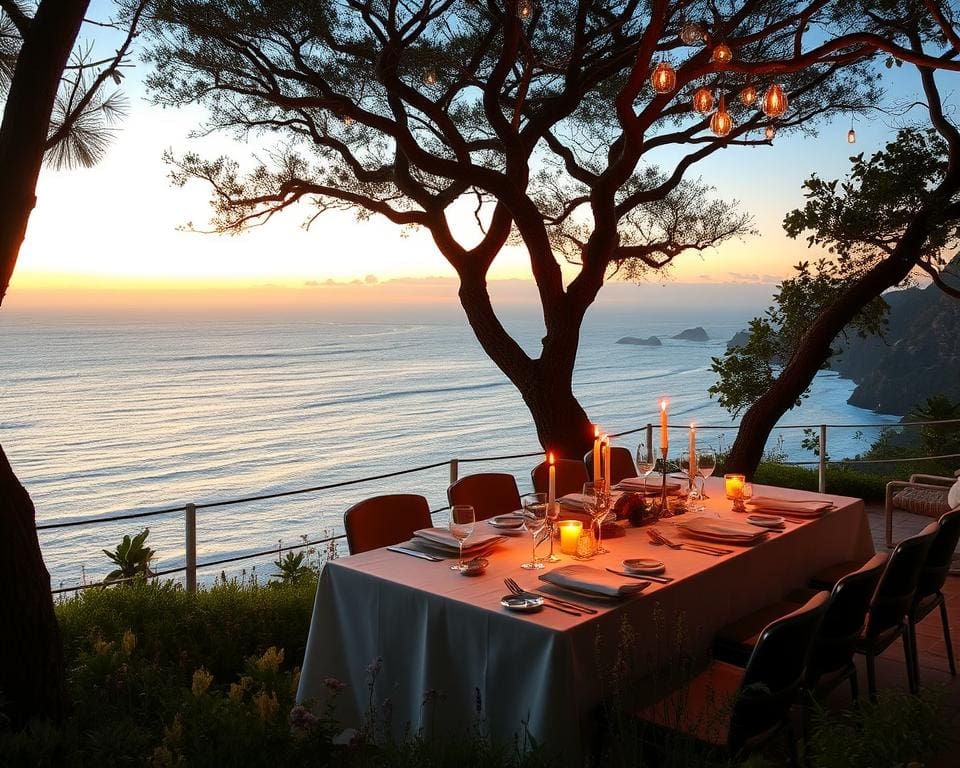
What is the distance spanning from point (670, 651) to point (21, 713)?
6.06 ft

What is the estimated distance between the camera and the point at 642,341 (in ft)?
212

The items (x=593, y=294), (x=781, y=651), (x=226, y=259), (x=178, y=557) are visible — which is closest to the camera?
(x=781, y=651)

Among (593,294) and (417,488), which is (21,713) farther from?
(417,488)

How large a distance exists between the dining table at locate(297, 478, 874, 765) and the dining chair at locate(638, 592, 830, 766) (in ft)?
0.55

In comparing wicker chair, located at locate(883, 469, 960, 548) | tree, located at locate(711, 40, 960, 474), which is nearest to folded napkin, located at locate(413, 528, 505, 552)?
wicker chair, located at locate(883, 469, 960, 548)

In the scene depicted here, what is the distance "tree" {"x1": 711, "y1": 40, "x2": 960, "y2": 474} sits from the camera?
6012 millimetres

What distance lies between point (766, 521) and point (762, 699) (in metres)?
1.23

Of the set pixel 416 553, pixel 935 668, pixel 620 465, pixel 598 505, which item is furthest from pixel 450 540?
pixel 935 668

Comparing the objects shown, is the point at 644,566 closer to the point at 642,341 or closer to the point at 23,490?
the point at 23,490

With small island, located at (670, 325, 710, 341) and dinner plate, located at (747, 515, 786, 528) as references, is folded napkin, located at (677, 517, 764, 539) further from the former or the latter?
small island, located at (670, 325, 710, 341)

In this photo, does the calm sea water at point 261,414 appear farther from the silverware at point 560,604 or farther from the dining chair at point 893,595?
the dining chair at point 893,595

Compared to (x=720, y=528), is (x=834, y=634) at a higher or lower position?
lower

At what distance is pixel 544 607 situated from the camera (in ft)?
7.79

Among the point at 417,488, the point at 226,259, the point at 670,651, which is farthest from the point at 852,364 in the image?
the point at 670,651
